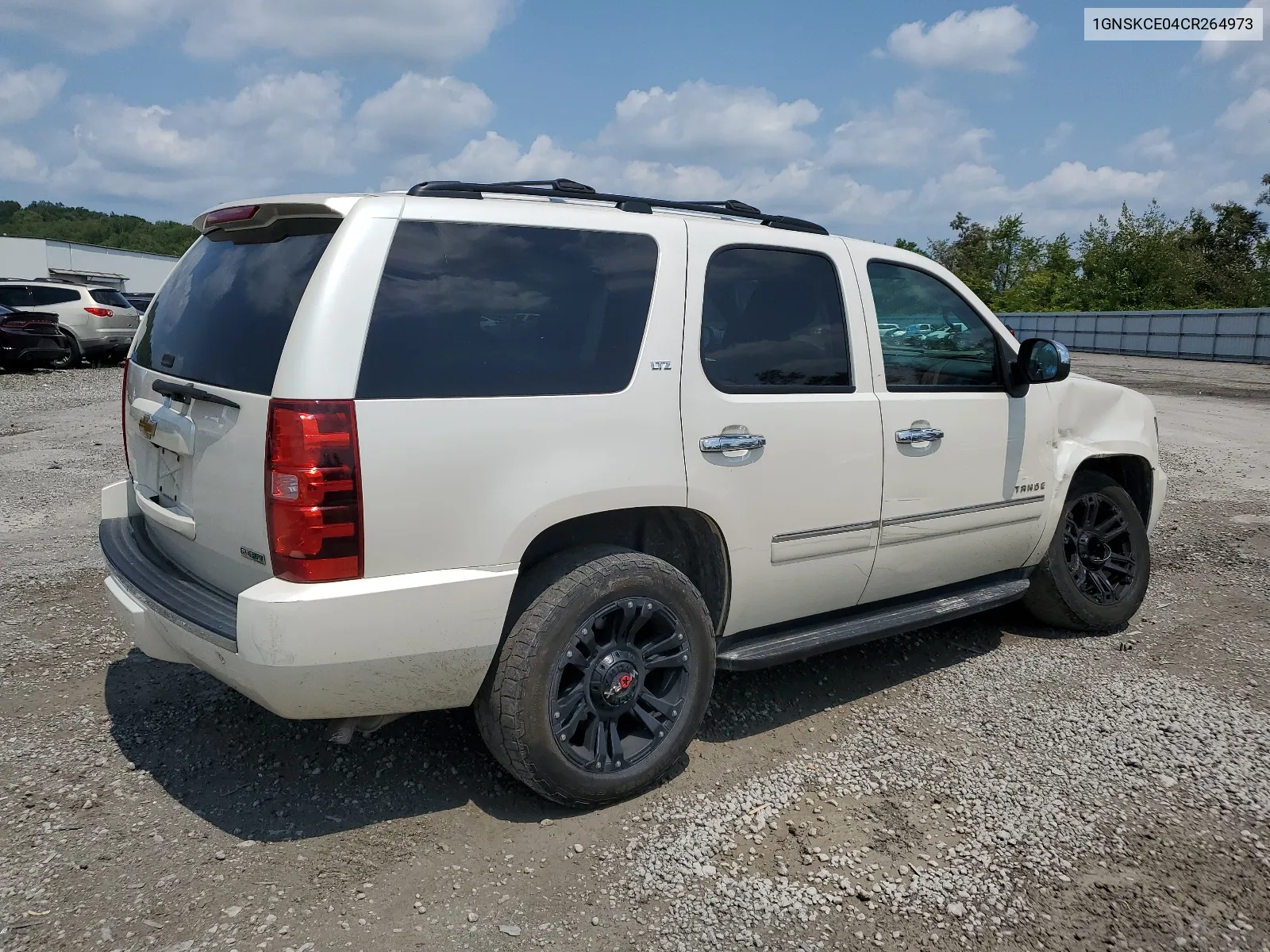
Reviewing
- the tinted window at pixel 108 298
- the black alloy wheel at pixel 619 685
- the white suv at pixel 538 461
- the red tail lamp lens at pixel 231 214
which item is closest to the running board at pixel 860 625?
the white suv at pixel 538 461

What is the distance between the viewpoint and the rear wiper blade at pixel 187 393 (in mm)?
2944

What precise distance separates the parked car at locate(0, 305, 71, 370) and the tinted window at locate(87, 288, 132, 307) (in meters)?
1.23

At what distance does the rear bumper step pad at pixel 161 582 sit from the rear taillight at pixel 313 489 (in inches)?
13.1

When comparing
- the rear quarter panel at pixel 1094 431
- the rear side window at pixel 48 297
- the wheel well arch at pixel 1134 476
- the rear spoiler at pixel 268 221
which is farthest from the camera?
the rear side window at pixel 48 297

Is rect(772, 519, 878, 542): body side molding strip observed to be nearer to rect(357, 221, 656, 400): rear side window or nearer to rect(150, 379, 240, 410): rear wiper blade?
rect(357, 221, 656, 400): rear side window

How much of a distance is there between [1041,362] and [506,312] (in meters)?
2.58

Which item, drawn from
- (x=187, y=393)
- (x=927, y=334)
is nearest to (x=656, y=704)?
(x=187, y=393)

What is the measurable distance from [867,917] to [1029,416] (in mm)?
2579

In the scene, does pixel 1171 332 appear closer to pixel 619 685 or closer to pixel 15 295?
pixel 15 295

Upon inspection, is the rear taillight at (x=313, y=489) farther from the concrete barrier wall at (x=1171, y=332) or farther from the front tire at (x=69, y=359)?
the concrete barrier wall at (x=1171, y=332)

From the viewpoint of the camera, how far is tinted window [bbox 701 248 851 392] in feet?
11.5

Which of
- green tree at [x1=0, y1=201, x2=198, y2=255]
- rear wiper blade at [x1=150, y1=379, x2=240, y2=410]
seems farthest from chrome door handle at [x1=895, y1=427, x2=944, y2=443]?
green tree at [x1=0, y1=201, x2=198, y2=255]

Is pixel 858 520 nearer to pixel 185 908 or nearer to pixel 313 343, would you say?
pixel 313 343

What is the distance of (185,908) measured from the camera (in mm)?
2729
